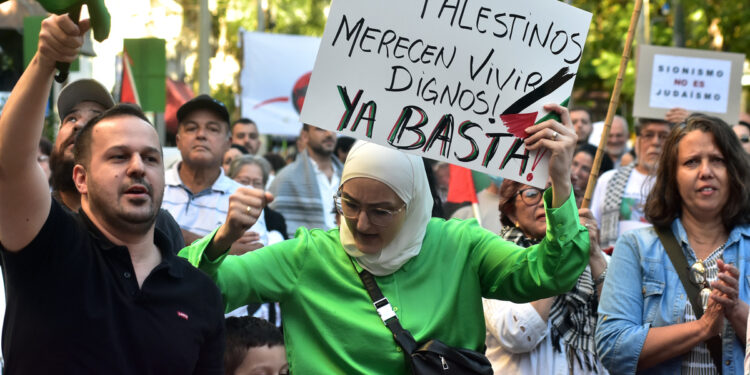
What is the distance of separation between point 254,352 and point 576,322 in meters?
1.65

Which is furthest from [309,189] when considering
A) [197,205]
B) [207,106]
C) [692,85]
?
[692,85]

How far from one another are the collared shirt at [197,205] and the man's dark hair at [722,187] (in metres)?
2.55

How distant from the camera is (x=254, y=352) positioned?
435cm

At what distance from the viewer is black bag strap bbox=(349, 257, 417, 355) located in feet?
12.5

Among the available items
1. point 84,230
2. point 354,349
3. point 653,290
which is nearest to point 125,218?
point 84,230

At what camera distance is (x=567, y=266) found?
3.75 meters

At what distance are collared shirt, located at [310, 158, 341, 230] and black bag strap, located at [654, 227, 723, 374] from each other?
3.72 meters

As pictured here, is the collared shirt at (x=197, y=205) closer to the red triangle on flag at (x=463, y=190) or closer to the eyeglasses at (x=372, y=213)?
the red triangle on flag at (x=463, y=190)

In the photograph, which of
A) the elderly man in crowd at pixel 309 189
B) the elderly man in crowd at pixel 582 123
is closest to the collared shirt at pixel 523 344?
the elderly man in crowd at pixel 309 189

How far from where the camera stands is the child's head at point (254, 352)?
4336 millimetres

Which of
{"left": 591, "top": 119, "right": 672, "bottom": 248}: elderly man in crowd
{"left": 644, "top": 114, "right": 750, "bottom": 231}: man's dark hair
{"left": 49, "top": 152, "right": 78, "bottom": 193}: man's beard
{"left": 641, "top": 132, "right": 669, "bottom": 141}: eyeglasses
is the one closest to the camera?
{"left": 49, "top": 152, "right": 78, "bottom": 193}: man's beard

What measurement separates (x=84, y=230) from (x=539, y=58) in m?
1.82

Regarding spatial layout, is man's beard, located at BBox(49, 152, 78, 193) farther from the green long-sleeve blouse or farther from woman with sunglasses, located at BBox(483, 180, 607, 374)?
woman with sunglasses, located at BBox(483, 180, 607, 374)

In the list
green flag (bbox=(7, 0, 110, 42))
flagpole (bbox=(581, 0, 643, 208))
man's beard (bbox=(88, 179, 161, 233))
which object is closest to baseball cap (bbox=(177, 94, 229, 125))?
flagpole (bbox=(581, 0, 643, 208))
